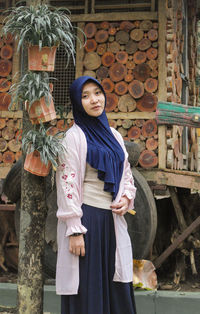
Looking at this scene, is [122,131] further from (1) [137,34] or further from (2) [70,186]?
(2) [70,186]

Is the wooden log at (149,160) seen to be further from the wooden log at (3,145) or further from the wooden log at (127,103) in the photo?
the wooden log at (3,145)

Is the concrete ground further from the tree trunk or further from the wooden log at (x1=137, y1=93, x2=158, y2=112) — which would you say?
the wooden log at (x1=137, y1=93, x2=158, y2=112)

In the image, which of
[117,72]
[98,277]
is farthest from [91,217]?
[117,72]

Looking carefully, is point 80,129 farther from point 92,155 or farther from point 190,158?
point 190,158

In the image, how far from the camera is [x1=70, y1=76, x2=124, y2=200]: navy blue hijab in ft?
10.9

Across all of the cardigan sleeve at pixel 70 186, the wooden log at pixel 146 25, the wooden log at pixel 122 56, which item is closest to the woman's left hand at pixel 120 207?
the cardigan sleeve at pixel 70 186

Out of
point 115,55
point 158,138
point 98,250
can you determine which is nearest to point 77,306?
point 98,250

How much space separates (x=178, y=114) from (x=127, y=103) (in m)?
1.35

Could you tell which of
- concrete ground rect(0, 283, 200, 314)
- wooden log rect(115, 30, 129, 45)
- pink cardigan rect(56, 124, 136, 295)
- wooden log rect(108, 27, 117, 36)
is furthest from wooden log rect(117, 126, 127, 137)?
pink cardigan rect(56, 124, 136, 295)

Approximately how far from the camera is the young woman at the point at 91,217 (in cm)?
322

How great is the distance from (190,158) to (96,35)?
10.4 feet

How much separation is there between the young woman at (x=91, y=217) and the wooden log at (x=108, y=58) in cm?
361

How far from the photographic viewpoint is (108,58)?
7004mm

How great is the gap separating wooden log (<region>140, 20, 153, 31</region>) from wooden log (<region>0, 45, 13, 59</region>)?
1918 mm
